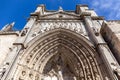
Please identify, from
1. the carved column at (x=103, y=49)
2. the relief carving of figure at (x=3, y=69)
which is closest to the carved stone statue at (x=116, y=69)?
the carved column at (x=103, y=49)

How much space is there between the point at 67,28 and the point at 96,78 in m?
4.21

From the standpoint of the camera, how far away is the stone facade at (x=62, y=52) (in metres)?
6.53

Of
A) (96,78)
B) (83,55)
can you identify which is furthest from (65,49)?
(96,78)

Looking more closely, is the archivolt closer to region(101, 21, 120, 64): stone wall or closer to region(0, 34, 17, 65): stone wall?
region(101, 21, 120, 64): stone wall

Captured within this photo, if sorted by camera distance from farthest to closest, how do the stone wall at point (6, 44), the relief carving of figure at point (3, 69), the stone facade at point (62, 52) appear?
the stone wall at point (6, 44)
the stone facade at point (62, 52)
the relief carving of figure at point (3, 69)

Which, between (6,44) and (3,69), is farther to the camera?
(6,44)

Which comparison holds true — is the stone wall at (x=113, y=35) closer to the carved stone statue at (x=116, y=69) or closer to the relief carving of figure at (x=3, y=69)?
the carved stone statue at (x=116, y=69)

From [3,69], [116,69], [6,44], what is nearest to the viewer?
[116,69]

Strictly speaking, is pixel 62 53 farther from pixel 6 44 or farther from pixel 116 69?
pixel 116 69

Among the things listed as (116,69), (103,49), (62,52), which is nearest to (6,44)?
(62,52)

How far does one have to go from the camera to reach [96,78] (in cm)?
645

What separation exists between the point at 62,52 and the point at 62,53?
0.20 feet

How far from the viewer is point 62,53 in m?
8.76

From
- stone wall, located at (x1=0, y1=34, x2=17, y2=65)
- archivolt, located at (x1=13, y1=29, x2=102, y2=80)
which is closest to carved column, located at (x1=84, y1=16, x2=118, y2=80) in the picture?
archivolt, located at (x1=13, y1=29, x2=102, y2=80)
